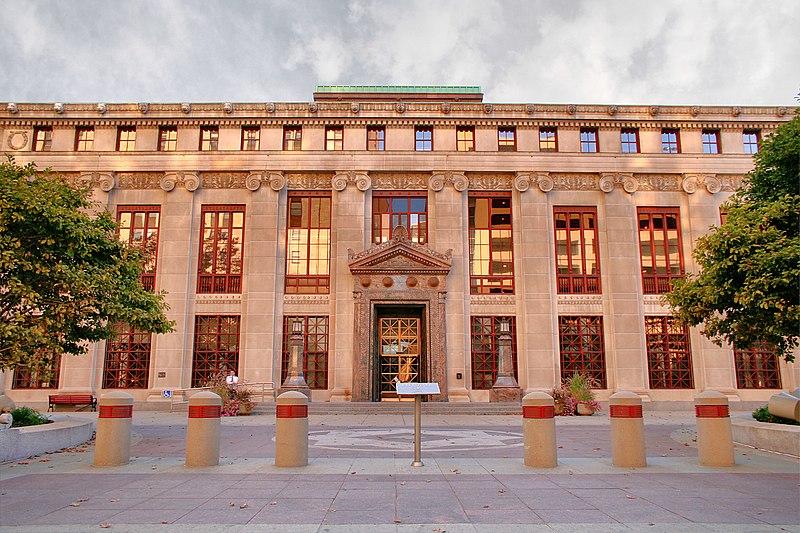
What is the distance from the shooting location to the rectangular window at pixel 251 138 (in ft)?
103

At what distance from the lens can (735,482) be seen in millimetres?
10188

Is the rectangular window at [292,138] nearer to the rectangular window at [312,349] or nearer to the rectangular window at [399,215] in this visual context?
the rectangular window at [399,215]

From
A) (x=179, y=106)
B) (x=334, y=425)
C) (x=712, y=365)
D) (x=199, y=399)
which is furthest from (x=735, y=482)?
(x=179, y=106)

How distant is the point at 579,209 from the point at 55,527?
91.7ft

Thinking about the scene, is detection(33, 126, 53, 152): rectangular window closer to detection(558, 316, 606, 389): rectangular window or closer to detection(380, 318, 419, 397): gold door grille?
detection(380, 318, 419, 397): gold door grille

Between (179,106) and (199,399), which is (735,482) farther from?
(179,106)

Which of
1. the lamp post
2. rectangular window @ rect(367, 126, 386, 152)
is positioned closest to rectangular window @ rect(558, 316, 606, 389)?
the lamp post

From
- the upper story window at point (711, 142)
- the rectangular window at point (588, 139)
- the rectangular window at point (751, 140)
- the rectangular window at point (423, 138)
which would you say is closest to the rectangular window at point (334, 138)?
the rectangular window at point (423, 138)

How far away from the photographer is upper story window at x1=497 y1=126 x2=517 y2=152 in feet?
103

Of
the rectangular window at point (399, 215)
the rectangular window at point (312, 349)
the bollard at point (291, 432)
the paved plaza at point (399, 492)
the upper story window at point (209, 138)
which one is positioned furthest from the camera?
the upper story window at point (209, 138)

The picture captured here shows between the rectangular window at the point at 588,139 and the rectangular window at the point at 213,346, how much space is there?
2030cm

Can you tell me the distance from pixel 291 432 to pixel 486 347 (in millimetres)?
19001

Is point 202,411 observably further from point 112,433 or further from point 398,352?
point 398,352

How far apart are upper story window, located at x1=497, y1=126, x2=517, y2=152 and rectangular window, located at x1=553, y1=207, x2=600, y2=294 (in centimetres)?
413
